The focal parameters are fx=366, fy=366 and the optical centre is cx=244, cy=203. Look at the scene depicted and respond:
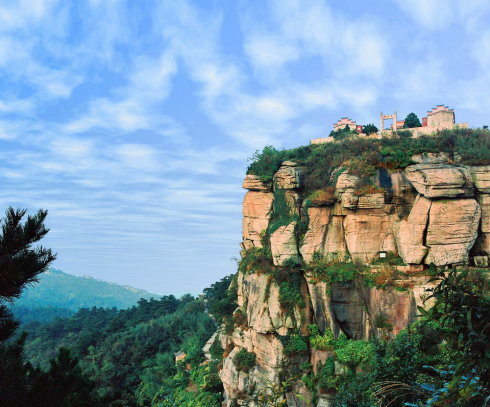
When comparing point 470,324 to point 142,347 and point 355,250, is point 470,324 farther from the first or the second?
point 142,347

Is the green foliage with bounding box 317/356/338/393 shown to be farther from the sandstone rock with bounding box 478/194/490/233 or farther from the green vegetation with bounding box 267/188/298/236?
the sandstone rock with bounding box 478/194/490/233

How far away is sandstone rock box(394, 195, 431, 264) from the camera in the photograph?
1572 cm

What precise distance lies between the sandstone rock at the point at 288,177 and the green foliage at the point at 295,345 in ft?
25.9

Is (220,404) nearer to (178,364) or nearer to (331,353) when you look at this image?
(178,364)

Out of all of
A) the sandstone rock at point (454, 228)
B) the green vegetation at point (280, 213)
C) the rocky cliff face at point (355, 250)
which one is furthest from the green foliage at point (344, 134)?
the sandstone rock at point (454, 228)

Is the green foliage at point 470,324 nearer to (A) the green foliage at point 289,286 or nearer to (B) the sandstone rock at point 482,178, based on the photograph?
(A) the green foliage at point 289,286

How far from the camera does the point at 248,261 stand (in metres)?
21.7

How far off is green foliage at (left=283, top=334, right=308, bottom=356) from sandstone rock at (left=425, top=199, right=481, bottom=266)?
6725mm

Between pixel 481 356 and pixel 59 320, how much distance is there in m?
59.0

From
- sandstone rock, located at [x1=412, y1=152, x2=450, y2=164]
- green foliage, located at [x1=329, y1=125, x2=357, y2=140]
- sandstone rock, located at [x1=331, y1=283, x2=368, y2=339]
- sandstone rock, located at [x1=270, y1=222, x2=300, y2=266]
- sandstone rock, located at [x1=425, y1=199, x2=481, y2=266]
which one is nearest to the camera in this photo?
sandstone rock, located at [x1=425, y1=199, x2=481, y2=266]

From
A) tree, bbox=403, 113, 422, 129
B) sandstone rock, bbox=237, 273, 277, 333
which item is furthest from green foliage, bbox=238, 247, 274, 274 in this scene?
tree, bbox=403, 113, 422, 129

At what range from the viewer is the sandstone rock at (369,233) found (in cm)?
1733

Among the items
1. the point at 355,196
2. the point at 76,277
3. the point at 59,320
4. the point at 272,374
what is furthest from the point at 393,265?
the point at 76,277

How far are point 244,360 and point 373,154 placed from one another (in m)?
12.5
